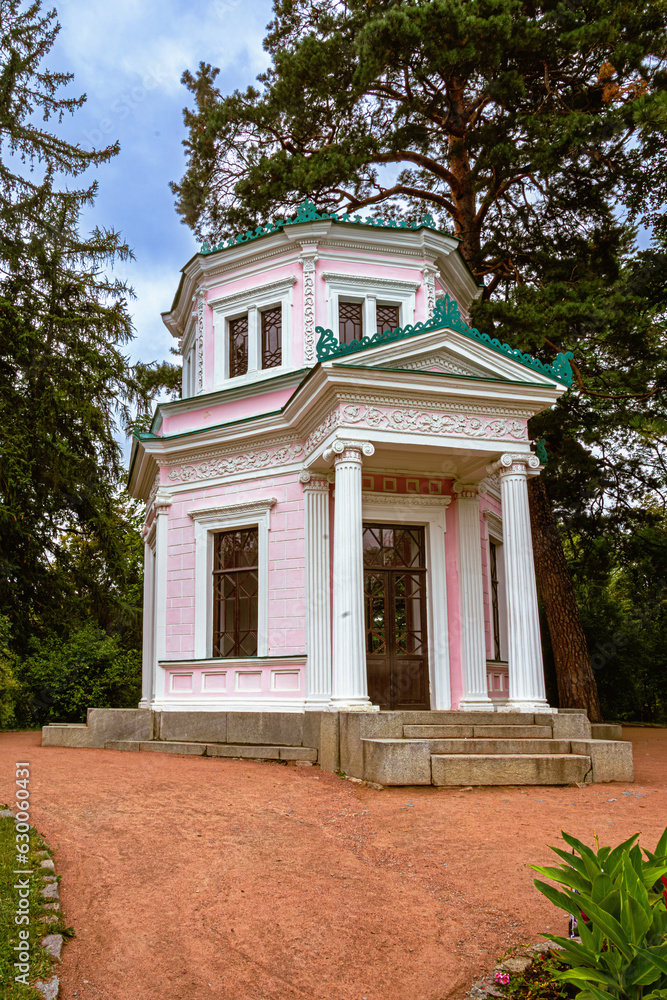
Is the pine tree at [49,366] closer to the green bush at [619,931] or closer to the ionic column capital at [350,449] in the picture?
the ionic column capital at [350,449]

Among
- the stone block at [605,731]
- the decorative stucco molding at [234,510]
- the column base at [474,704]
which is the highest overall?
the decorative stucco molding at [234,510]

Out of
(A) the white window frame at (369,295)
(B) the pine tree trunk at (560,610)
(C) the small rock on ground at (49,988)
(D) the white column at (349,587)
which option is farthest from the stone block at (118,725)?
(B) the pine tree trunk at (560,610)

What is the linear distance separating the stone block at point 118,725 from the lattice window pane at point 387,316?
24.5 ft

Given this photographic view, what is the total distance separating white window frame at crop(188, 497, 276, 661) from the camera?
1229cm

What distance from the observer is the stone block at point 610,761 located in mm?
8609

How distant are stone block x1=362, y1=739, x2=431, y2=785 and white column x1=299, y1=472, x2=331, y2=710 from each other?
2.85m

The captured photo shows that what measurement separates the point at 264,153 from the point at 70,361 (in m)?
6.18

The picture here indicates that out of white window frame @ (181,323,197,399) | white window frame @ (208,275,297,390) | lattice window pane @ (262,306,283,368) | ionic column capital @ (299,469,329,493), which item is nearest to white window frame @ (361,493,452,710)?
ionic column capital @ (299,469,329,493)

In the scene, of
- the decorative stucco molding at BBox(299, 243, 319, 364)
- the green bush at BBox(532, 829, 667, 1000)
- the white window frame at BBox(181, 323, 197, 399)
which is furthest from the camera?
the white window frame at BBox(181, 323, 197, 399)

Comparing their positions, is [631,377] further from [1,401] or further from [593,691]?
[1,401]

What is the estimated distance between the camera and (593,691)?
54.3ft

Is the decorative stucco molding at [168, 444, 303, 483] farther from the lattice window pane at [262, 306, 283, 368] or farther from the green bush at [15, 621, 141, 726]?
the green bush at [15, 621, 141, 726]

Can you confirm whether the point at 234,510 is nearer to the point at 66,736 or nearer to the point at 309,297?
the point at 309,297

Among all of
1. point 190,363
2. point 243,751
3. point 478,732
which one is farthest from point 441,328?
point 190,363
